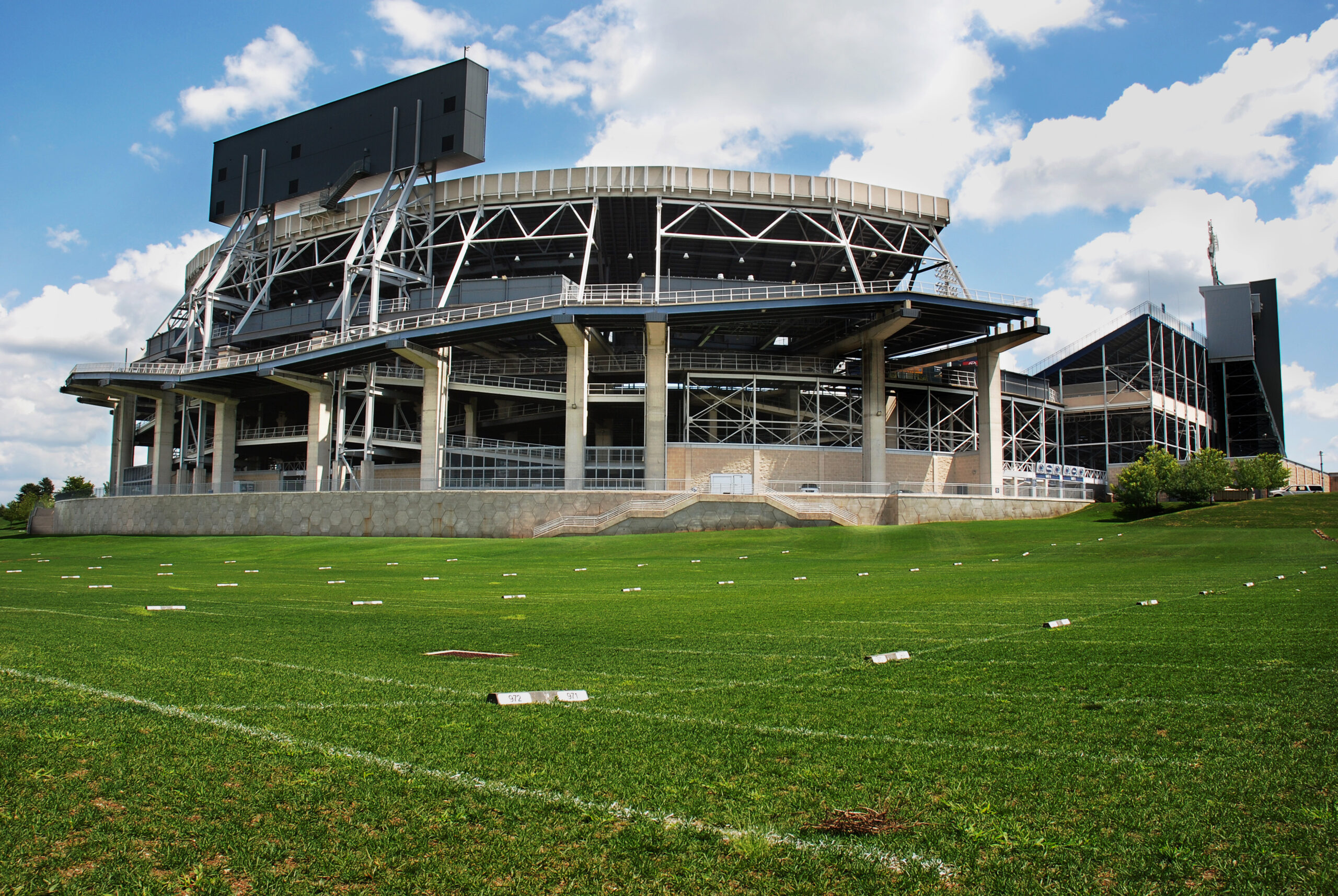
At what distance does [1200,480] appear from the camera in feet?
163

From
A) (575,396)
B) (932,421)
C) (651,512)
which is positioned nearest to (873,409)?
(932,421)

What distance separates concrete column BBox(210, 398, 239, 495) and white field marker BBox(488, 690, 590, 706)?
196 ft

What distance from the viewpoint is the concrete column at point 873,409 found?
5094cm

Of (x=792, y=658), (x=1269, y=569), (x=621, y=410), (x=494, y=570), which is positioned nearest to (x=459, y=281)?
(x=621, y=410)

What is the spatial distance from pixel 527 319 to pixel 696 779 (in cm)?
4378

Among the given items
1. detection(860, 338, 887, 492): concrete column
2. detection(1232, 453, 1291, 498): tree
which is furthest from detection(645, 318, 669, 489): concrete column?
detection(1232, 453, 1291, 498): tree

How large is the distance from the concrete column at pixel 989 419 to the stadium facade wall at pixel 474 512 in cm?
313

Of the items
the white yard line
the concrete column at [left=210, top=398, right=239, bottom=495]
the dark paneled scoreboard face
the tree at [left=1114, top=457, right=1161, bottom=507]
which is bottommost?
the white yard line

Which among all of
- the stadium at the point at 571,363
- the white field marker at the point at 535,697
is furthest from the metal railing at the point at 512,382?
the white field marker at the point at 535,697

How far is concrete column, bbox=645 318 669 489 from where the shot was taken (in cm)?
4616

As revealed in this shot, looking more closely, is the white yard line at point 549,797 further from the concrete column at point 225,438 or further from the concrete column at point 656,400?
the concrete column at point 225,438

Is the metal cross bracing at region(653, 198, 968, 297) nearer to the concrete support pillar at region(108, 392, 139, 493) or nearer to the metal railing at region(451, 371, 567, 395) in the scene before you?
the metal railing at region(451, 371, 567, 395)

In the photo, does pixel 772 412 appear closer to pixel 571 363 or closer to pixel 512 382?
pixel 571 363

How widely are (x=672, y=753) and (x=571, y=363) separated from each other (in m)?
44.1
